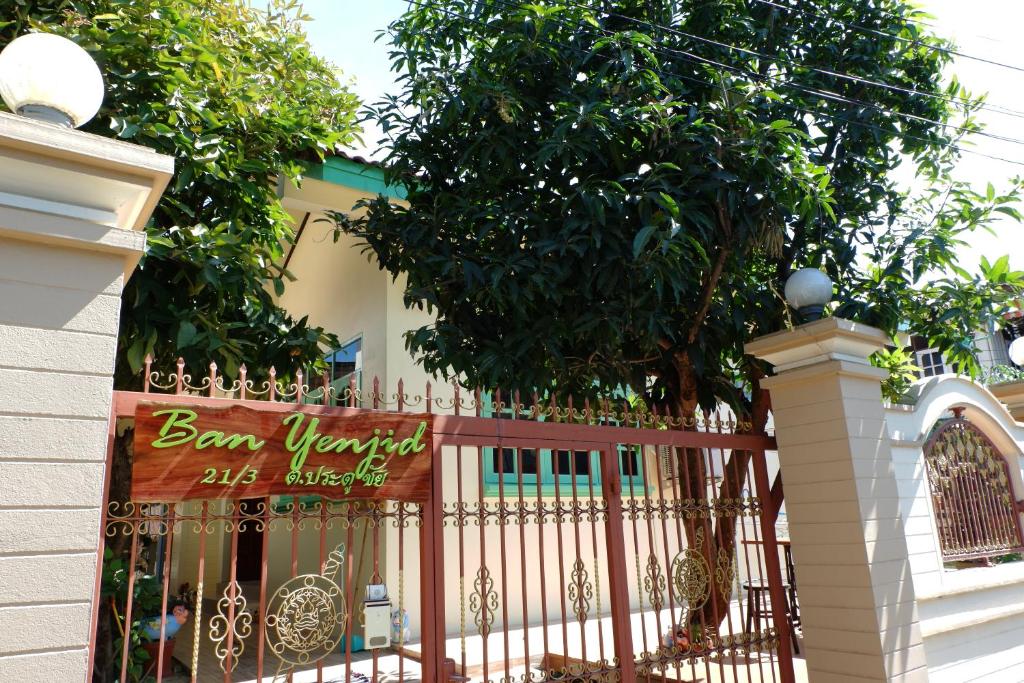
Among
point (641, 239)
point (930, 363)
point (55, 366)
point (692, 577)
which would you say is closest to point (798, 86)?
point (641, 239)

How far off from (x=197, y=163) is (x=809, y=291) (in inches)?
167

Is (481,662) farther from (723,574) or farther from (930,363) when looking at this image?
(930,363)

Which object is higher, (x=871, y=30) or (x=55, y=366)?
(x=871, y=30)

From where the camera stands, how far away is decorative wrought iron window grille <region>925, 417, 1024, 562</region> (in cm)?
545

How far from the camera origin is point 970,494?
229 inches

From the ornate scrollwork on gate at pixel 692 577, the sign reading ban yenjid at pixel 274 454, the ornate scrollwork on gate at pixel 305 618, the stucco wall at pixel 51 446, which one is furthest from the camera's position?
the ornate scrollwork on gate at pixel 692 577

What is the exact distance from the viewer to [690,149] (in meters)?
4.71

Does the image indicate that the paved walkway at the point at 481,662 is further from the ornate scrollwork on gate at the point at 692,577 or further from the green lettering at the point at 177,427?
the green lettering at the point at 177,427

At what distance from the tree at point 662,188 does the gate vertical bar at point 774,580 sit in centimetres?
19

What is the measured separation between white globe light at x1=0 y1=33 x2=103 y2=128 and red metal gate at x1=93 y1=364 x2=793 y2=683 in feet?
3.66

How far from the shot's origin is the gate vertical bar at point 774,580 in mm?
4879

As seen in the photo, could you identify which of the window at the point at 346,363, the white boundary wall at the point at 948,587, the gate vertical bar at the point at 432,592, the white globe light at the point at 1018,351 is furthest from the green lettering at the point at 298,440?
the white globe light at the point at 1018,351

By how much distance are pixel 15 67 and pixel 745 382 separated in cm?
596

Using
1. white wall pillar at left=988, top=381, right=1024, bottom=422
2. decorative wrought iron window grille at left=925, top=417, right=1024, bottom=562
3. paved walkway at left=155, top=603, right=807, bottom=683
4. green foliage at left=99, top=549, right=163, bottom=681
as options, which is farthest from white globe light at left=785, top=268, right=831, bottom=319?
green foliage at left=99, top=549, right=163, bottom=681
